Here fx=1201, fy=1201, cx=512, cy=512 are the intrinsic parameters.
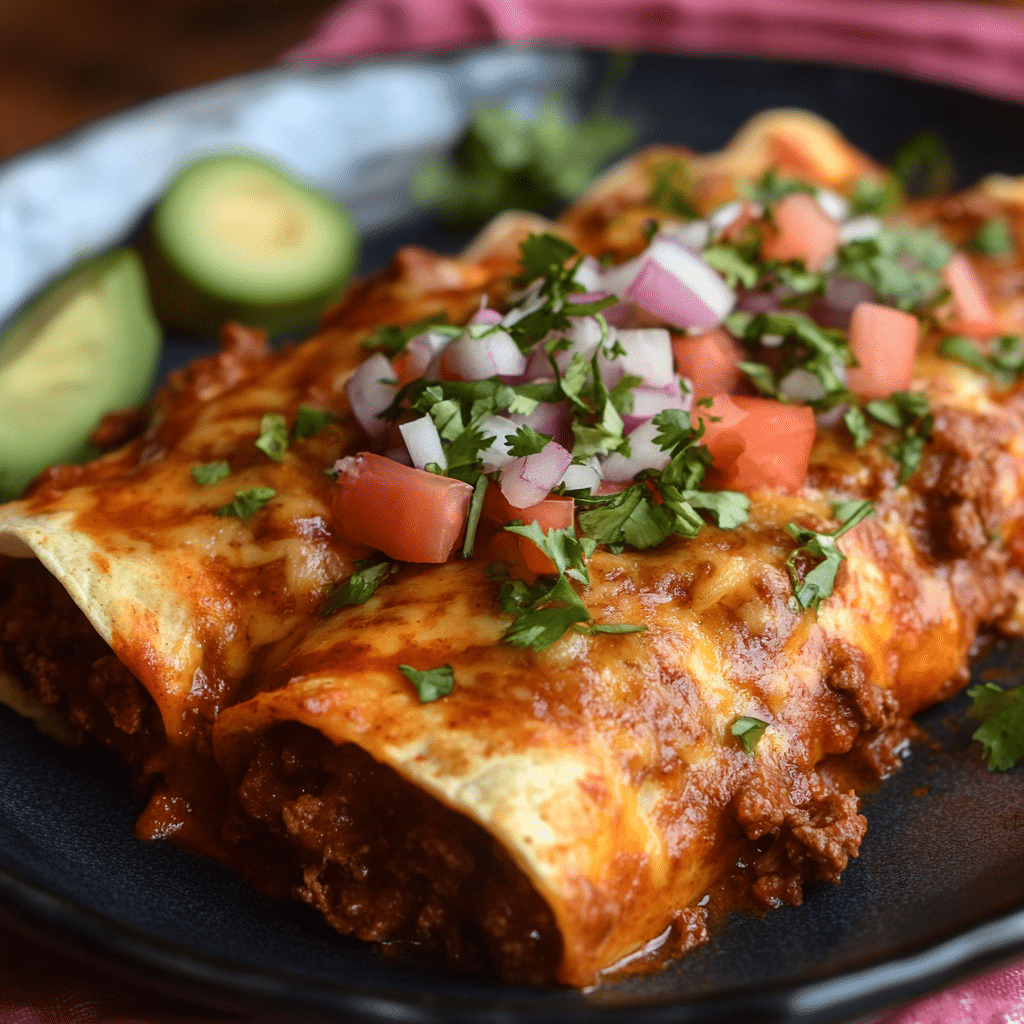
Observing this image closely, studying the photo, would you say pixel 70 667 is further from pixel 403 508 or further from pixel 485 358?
pixel 485 358

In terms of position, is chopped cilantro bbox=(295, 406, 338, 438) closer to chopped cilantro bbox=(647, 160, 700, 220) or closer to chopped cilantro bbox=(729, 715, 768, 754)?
chopped cilantro bbox=(729, 715, 768, 754)

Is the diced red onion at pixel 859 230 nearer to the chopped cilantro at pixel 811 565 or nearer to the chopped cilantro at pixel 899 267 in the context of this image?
the chopped cilantro at pixel 899 267

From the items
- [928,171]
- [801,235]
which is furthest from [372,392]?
[928,171]

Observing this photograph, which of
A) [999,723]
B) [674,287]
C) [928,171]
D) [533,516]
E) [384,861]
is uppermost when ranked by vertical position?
[674,287]

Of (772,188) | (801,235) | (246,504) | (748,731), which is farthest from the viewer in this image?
(772,188)

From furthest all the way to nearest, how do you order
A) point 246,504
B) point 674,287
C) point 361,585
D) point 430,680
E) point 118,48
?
point 118,48 < point 674,287 < point 246,504 < point 361,585 < point 430,680

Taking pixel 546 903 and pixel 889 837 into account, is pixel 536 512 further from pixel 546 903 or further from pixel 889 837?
pixel 889 837
